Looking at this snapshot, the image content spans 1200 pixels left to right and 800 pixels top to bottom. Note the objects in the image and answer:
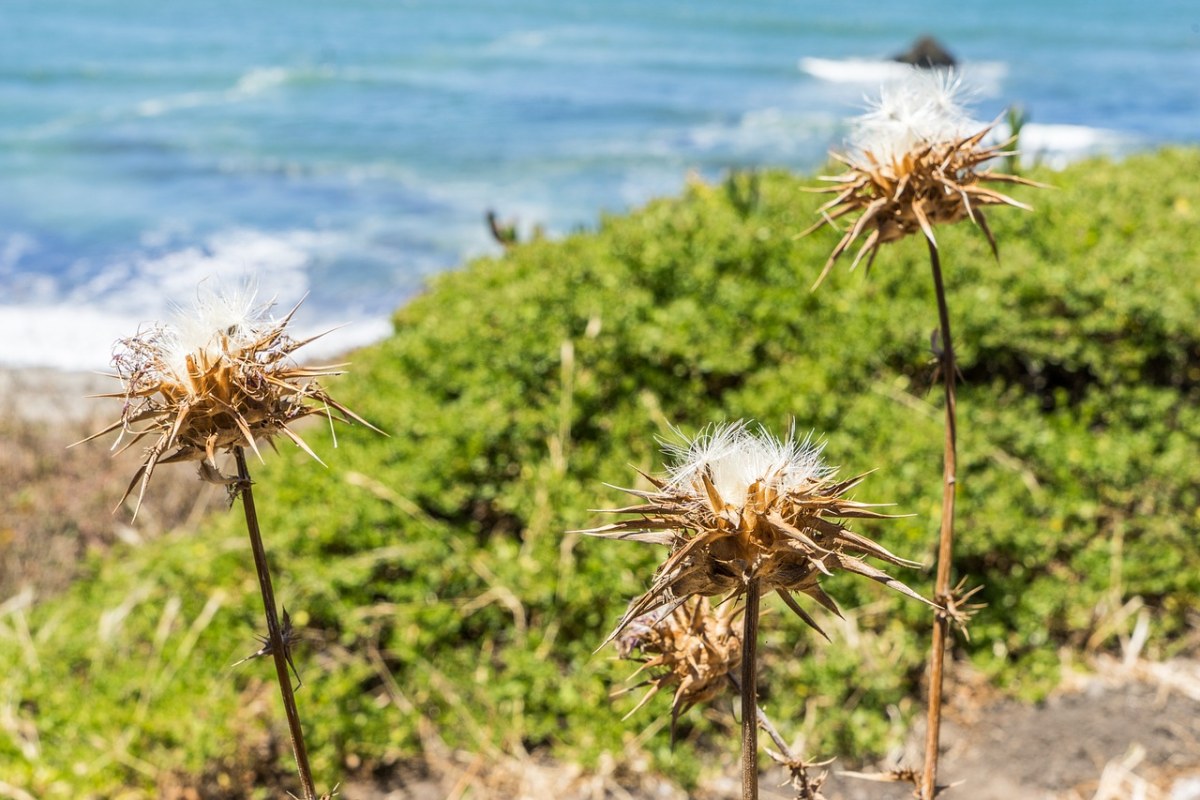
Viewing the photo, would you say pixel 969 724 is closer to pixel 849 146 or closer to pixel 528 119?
pixel 849 146

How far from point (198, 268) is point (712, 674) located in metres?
17.8

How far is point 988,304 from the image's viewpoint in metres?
5.52

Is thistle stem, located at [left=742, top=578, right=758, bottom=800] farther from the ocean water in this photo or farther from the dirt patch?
the dirt patch

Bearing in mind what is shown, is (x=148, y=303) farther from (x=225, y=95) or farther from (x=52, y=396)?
(x=225, y=95)

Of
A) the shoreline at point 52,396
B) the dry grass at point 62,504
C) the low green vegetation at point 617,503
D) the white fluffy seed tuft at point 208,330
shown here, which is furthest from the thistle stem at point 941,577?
the shoreline at point 52,396

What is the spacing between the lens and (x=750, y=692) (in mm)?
1134

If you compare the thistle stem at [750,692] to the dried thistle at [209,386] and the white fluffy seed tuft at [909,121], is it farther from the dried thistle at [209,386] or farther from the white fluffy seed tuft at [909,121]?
the white fluffy seed tuft at [909,121]

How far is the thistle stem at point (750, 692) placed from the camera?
1.13 metres

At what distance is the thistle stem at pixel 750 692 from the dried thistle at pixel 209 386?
52cm

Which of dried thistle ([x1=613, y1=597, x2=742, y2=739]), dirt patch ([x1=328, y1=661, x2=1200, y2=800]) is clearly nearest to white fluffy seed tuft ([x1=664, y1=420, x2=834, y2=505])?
dried thistle ([x1=613, y1=597, x2=742, y2=739])

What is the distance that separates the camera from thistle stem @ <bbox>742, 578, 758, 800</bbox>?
3.69 ft

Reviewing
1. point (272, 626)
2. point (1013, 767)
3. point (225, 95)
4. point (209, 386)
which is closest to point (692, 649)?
point (272, 626)

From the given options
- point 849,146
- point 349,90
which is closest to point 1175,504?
point 849,146

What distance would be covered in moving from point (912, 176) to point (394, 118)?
97.1ft
